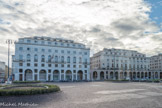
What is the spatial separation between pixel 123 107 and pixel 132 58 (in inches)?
3233

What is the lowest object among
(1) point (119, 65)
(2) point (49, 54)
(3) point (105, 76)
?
(3) point (105, 76)

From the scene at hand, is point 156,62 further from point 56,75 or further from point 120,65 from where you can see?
point 56,75

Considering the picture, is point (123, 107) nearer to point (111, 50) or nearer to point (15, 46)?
point (15, 46)

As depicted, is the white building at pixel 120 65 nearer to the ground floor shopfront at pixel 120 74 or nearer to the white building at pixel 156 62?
the ground floor shopfront at pixel 120 74

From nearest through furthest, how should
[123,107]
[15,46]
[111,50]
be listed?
[123,107] → [15,46] → [111,50]

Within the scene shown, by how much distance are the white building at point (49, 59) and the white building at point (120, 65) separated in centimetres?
1352

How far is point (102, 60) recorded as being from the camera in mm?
80188

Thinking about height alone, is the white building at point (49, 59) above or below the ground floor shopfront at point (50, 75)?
above

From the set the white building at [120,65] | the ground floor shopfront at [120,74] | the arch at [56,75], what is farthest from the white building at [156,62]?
the arch at [56,75]

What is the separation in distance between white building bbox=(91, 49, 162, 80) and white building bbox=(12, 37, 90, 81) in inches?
532

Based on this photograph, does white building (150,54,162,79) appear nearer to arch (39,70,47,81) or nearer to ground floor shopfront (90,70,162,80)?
ground floor shopfront (90,70,162,80)

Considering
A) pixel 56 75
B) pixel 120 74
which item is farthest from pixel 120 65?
pixel 56 75

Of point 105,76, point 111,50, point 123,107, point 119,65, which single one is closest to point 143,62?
point 119,65

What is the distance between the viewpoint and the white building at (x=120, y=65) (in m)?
79.7
